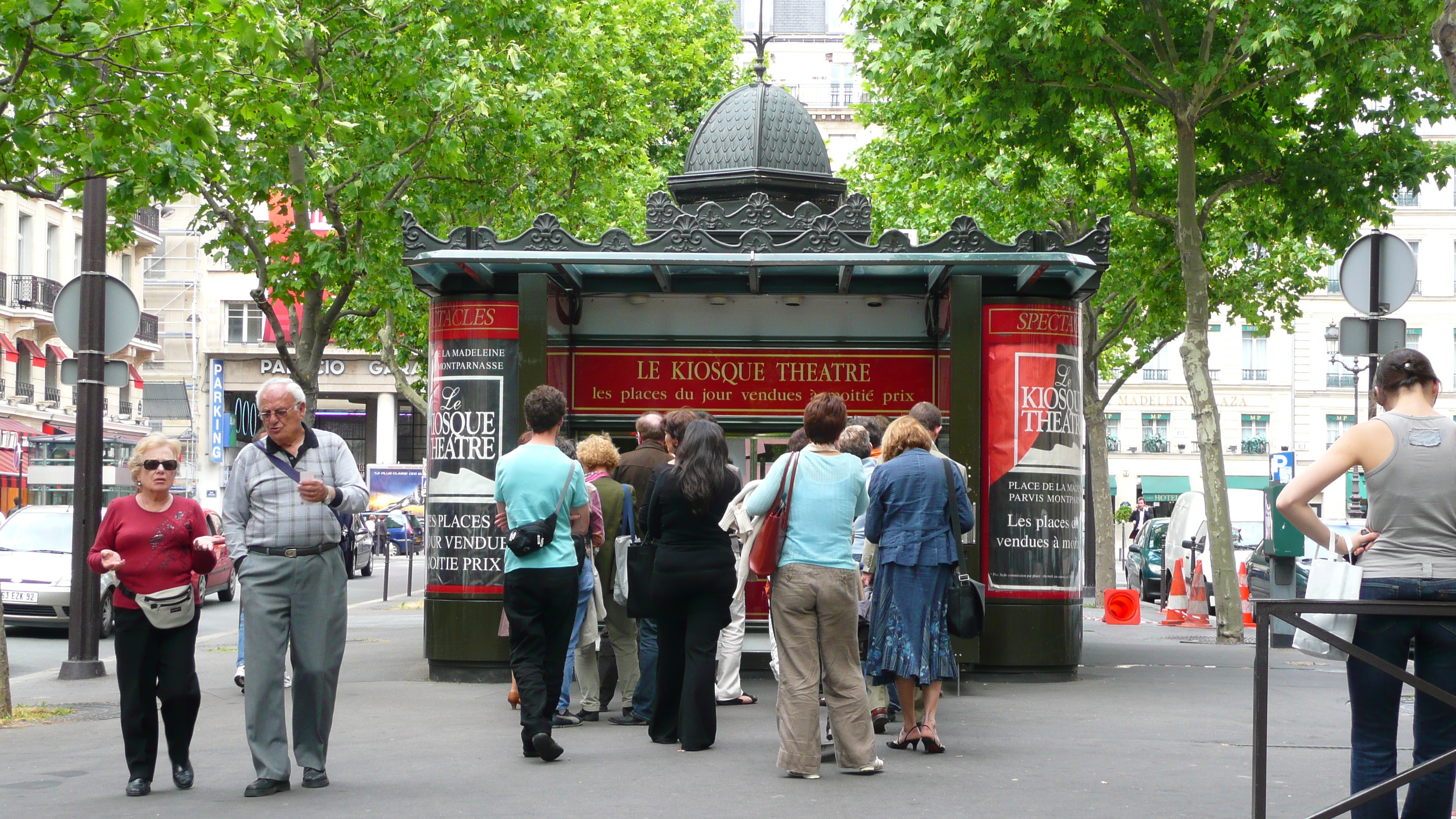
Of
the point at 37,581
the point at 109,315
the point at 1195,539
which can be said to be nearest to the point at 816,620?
the point at 109,315

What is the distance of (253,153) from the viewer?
16.1m

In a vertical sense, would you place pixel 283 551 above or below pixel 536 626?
above

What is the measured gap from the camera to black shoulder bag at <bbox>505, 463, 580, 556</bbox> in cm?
789

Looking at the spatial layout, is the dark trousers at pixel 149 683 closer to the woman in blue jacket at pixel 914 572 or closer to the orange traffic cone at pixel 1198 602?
the woman in blue jacket at pixel 914 572

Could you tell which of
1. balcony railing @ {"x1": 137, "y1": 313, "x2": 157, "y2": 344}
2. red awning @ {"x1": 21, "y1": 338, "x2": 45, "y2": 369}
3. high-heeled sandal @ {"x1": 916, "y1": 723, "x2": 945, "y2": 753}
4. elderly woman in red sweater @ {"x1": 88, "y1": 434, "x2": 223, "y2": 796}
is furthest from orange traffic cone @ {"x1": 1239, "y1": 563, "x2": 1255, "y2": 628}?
balcony railing @ {"x1": 137, "y1": 313, "x2": 157, "y2": 344}

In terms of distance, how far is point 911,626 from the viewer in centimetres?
843

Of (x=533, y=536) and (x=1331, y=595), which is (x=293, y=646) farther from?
(x=1331, y=595)

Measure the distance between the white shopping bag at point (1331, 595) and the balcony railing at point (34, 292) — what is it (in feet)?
139

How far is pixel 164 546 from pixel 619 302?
6.15 m

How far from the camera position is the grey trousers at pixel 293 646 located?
7.02 meters

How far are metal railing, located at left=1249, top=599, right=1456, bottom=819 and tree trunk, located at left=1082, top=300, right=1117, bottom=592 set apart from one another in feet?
67.2

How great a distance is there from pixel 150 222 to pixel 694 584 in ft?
165

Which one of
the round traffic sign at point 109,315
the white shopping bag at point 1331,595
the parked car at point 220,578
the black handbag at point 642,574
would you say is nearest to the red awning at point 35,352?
the parked car at point 220,578

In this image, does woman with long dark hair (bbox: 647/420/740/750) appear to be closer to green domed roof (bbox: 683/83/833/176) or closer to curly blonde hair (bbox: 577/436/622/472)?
curly blonde hair (bbox: 577/436/622/472)
